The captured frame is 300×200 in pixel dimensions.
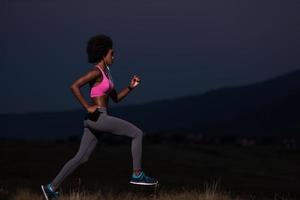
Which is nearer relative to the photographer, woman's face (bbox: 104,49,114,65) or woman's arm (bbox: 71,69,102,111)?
woman's arm (bbox: 71,69,102,111)

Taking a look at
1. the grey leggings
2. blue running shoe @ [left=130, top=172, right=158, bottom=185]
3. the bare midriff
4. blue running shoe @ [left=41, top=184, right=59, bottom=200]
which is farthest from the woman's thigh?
blue running shoe @ [left=41, top=184, right=59, bottom=200]

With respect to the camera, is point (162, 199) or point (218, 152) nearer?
point (162, 199)

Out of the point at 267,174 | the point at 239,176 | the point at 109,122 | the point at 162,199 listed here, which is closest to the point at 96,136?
the point at 109,122

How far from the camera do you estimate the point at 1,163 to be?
163ft

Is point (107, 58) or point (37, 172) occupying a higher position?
point (107, 58)

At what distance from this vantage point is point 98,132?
10.3 m

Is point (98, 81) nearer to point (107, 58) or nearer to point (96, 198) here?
point (107, 58)

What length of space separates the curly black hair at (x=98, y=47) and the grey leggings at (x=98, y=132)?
26.0 inches

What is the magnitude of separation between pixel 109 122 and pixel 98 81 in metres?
0.49

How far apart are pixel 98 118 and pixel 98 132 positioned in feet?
0.95

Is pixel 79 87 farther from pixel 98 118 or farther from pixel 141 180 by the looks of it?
pixel 141 180

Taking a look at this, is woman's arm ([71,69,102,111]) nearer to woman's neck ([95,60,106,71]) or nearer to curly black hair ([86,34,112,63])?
woman's neck ([95,60,106,71])

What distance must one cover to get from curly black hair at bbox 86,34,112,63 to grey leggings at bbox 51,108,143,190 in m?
0.66

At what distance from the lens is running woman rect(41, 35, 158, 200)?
32.9 feet
